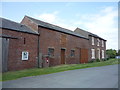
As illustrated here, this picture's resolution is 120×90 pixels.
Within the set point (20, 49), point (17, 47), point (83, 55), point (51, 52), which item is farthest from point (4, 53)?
point (83, 55)

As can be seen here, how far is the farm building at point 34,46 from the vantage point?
1227 centimetres

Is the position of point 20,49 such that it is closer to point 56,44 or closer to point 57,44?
point 56,44

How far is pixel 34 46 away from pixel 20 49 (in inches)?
80.2

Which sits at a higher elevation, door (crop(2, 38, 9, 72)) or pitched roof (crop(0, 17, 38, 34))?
pitched roof (crop(0, 17, 38, 34))

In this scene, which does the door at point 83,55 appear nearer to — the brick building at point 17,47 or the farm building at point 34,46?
the farm building at point 34,46

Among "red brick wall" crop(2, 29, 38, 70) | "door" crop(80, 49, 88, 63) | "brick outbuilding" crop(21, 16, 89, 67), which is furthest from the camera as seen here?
"door" crop(80, 49, 88, 63)

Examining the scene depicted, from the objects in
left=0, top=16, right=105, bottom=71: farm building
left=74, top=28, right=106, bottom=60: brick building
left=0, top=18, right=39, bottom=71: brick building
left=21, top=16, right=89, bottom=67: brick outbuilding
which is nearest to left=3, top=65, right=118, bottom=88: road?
left=0, top=18, right=39, bottom=71: brick building

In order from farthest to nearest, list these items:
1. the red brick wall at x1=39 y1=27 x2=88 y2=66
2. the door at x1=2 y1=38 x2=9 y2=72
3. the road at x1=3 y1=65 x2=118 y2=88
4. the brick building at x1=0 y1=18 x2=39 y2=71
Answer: the red brick wall at x1=39 y1=27 x2=88 y2=66 → the brick building at x1=0 y1=18 x2=39 y2=71 → the door at x1=2 y1=38 x2=9 y2=72 → the road at x1=3 y1=65 x2=118 y2=88

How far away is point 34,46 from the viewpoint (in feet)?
49.1

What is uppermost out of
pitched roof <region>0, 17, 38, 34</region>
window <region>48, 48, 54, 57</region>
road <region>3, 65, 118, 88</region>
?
pitched roof <region>0, 17, 38, 34</region>

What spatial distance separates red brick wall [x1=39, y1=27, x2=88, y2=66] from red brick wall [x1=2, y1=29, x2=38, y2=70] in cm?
135

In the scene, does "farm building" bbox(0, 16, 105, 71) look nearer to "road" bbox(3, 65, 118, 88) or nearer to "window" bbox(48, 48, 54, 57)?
"window" bbox(48, 48, 54, 57)

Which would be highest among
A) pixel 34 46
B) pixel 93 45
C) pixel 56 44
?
pixel 93 45

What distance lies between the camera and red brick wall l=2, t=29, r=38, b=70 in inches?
488
